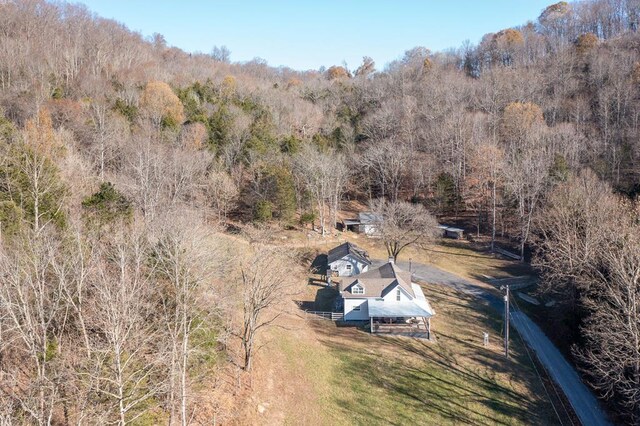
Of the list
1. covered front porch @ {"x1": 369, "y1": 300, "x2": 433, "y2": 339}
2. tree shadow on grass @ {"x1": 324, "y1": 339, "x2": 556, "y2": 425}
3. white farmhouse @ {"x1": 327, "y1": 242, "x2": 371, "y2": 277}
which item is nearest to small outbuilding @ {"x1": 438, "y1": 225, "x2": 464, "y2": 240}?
white farmhouse @ {"x1": 327, "y1": 242, "x2": 371, "y2": 277}

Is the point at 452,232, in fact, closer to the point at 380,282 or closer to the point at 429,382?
the point at 380,282

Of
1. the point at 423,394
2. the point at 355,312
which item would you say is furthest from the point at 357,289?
the point at 423,394

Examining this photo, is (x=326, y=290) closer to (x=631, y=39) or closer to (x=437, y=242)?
(x=437, y=242)

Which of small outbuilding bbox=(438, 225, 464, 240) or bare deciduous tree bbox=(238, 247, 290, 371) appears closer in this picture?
bare deciduous tree bbox=(238, 247, 290, 371)

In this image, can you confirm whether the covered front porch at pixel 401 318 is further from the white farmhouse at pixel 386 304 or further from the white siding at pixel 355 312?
the white siding at pixel 355 312

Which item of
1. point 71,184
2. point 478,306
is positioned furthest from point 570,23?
point 71,184

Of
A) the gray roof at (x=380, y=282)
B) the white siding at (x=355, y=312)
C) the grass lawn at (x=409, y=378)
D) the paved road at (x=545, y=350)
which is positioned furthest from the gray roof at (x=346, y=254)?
the grass lawn at (x=409, y=378)

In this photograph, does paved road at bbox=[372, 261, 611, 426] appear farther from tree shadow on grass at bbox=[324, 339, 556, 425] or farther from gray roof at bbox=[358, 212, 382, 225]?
gray roof at bbox=[358, 212, 382, 225]
